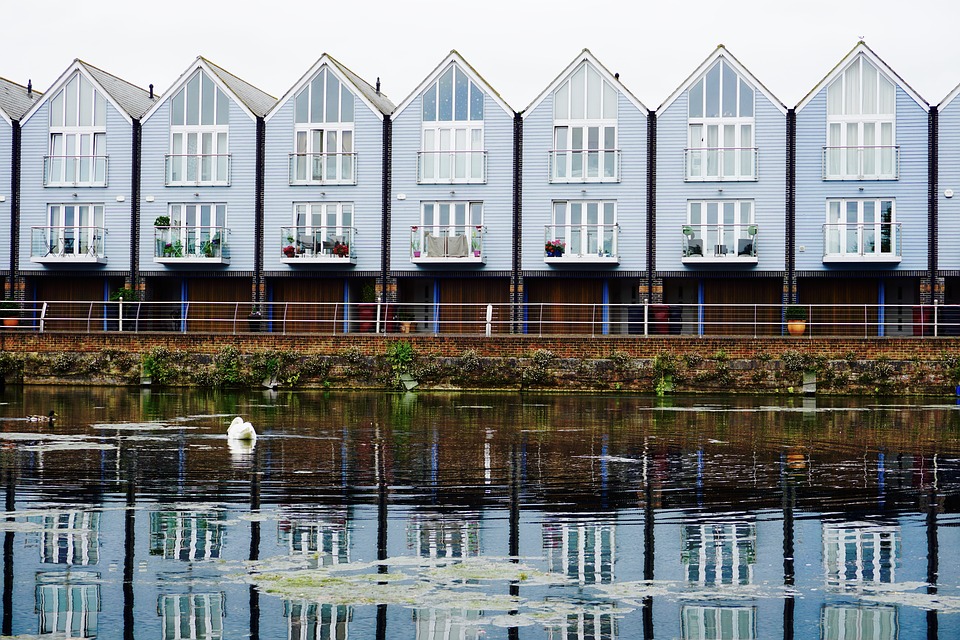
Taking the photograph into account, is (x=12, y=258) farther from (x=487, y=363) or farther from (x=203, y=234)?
(x=487, y=363)

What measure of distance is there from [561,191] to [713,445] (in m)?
24.1

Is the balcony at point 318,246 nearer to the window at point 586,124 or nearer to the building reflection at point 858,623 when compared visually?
the window at point 586,124

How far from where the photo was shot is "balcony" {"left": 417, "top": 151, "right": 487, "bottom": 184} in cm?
3928

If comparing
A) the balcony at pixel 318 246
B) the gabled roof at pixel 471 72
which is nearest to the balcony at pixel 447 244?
the balcony at pixel 318 246

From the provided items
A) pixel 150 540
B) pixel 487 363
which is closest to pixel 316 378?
pixel 487 363

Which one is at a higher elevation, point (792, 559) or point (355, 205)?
point (355, 205)

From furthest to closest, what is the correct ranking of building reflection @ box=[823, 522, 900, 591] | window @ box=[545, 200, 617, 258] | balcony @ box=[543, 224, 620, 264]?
window @ box=[545, 200, 617, 258] < balcony @ box=[543, 224, 620, 264] < building reflection @ box=[823, 522, 900, 591]

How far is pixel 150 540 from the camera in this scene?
8414 mm

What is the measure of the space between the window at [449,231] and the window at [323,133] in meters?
3.13

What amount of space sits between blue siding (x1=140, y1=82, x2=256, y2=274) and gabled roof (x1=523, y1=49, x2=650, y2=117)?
10229 millimetres

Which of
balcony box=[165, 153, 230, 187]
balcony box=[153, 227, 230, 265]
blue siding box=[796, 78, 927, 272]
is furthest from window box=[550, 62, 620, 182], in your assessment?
balcony box=[153, 227, 230, 265]

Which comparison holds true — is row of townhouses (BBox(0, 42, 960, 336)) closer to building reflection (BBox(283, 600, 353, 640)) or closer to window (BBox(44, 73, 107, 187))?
window (BBox(44, 73, 107, 187))

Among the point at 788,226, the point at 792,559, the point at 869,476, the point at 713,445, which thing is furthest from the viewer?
the point at 788,226

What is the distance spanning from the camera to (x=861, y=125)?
37.6m
